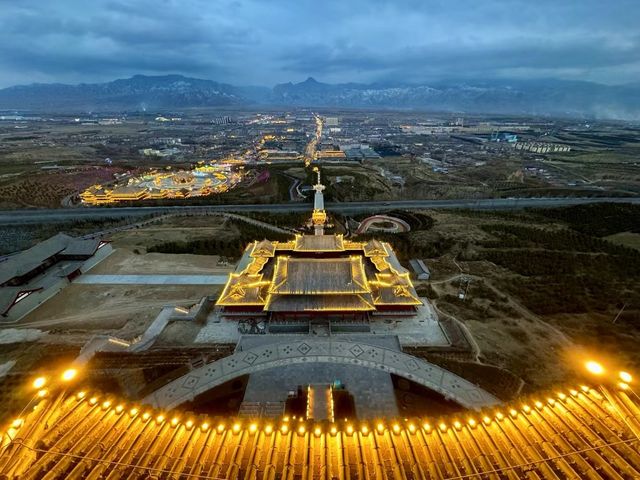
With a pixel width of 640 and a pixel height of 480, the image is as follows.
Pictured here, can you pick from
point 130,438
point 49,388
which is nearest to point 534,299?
point 130,438

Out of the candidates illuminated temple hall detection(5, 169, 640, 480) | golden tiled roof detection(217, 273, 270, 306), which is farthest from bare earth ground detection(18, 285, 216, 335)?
illuminated temple hall detection(5, 169, 640, 480)

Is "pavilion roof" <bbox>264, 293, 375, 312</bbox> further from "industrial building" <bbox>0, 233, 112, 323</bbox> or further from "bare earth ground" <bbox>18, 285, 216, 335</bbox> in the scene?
"industrial building" <bbox>0, 233, 112, 323</bbox>

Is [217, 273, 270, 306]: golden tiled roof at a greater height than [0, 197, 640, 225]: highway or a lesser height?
greater

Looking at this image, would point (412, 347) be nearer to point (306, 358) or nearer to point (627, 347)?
point (306, 358)

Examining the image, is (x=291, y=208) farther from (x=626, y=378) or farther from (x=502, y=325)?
Answer: (x=626, y=378)

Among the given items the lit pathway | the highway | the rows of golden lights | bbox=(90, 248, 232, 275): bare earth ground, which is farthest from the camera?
the highway
